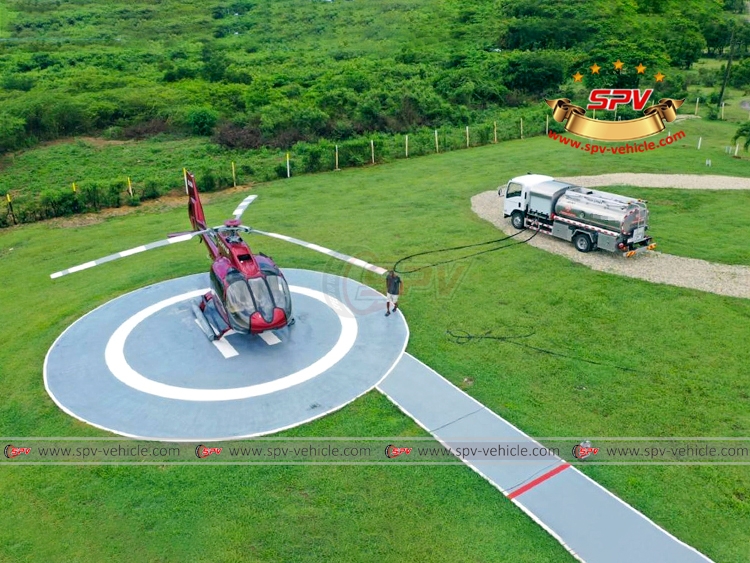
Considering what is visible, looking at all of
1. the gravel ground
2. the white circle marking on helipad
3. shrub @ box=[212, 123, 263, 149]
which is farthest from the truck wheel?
shrub @ box=[212, 123, 263, 149]

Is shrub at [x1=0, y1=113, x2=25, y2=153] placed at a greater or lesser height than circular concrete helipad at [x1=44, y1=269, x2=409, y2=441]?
greater

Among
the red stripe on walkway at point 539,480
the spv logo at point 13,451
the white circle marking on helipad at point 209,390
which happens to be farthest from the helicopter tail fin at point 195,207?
the red stripe on walkway at point 539,480

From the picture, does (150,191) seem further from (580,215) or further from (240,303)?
(580,215)

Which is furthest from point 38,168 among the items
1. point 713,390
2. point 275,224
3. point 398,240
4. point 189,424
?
point 713,390

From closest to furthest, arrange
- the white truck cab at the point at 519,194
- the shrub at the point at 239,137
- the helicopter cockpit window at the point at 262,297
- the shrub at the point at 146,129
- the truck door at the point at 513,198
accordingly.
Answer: the helicopter cockpit window at the point at 262,297
the white truck cab at the point at 519,194
the truck door at the point at 513,198
the shrub at the point at 239,137
the shrub at the point at 146,129

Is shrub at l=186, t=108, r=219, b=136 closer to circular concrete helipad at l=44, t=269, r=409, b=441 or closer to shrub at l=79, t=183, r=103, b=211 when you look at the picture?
shrub at l=79, t=183, r=103, b=211

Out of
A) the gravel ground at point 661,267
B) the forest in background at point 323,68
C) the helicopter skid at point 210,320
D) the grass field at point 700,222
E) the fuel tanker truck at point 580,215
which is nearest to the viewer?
the helicopter skid at point 210,320

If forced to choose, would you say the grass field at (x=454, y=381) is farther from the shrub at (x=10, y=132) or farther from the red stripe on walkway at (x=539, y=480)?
the shrub at (x=10, y=132)
